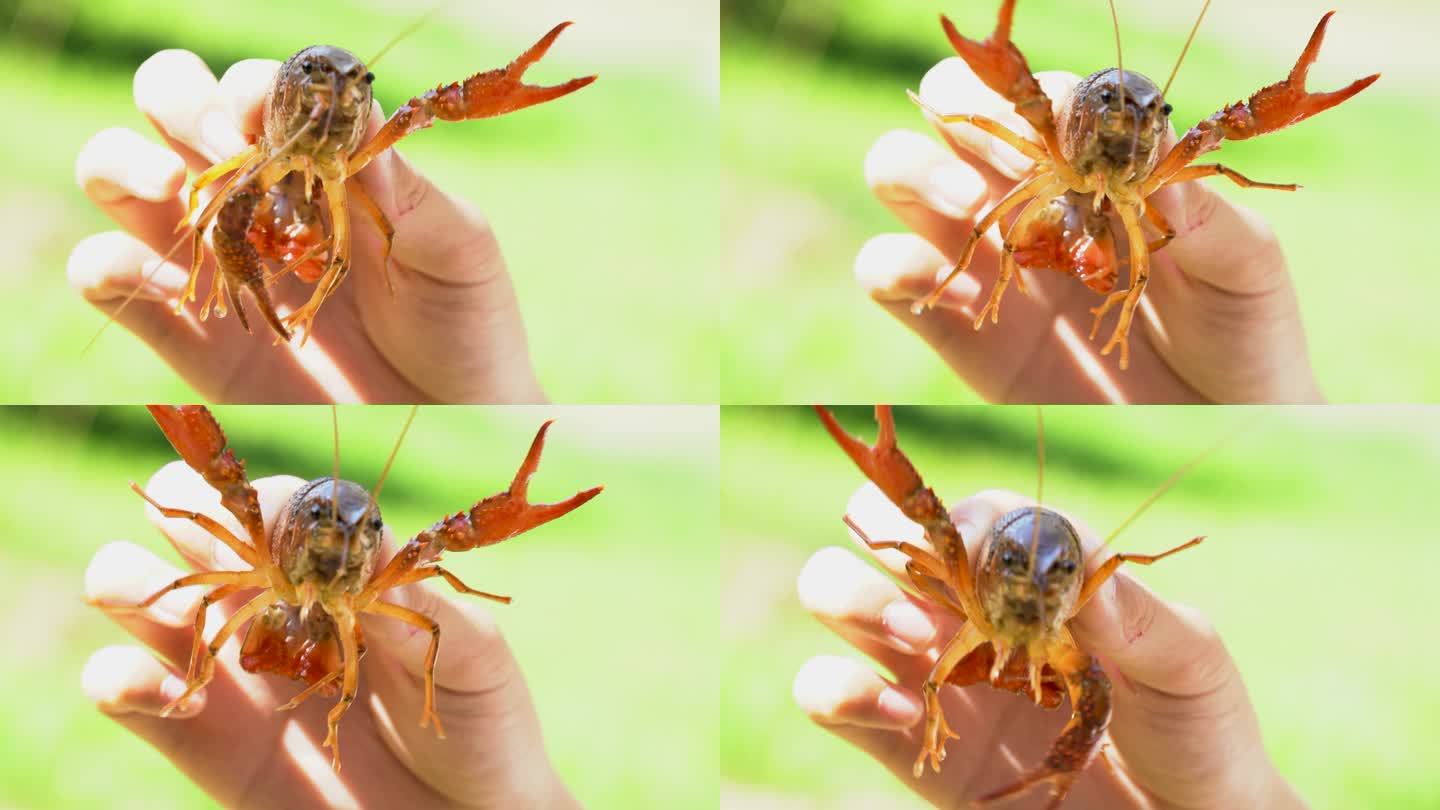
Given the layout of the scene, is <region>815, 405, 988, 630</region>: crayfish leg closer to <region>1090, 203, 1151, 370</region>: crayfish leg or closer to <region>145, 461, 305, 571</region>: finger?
<region>1090, 203, 1151, 370</region>: crayfish leg

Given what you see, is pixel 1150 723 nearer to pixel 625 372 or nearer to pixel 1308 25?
pixel 625 372

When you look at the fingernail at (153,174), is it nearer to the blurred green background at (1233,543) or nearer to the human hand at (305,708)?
the human hand at (305,708)

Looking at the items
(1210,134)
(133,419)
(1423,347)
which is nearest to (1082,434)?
(1423,347)

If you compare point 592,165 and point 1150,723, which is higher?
point 592,165

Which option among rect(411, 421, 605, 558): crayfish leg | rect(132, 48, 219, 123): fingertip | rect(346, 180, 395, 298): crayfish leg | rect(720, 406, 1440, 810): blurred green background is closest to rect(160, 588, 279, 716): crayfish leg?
rect(411, 421, 605, 558): crayfish leg

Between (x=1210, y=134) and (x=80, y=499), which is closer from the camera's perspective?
(x=1210, y=134)

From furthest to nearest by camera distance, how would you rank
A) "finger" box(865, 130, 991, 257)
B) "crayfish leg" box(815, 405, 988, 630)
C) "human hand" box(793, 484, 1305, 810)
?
"finger" box(865, 130, 991, 257) < "human hand" box(793, 484, 1305, 810) < "crayfish leg" box(815, 405, 988, 630)
